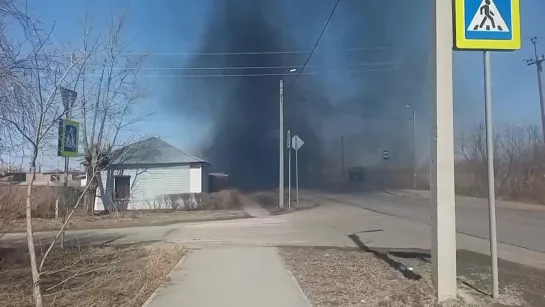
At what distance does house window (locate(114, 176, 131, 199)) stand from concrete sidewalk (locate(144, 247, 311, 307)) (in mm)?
Answer: 24609

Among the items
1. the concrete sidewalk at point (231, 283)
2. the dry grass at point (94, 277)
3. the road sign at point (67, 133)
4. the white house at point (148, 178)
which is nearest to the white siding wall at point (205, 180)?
the white house at point (148, 178)

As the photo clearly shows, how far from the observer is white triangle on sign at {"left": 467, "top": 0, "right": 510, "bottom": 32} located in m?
5.84

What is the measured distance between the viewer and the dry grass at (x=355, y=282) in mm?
5793

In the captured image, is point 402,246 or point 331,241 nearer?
point 402,246

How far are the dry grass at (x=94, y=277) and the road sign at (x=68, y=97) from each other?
5.89ft

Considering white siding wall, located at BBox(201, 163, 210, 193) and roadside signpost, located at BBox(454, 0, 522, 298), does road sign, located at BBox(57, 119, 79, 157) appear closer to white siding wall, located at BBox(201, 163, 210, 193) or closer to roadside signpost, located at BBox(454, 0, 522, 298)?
roadside signpost, located at BBox(454, 0, 522, 298)

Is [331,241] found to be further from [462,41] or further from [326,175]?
[326,175]

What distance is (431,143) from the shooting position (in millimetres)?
5949

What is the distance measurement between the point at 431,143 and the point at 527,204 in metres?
22.0

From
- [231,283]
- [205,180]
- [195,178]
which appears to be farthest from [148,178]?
[231,283]

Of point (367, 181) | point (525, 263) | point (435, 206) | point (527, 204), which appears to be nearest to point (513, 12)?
point (435, 206)

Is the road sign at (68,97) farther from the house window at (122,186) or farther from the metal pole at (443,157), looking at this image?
the house window at (122,186)

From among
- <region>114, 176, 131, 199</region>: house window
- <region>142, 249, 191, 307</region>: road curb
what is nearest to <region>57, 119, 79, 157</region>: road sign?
<region>142, 249, 191, 307</region>: road curb

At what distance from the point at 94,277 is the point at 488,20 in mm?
6016
